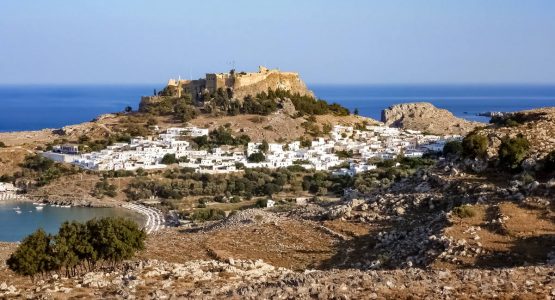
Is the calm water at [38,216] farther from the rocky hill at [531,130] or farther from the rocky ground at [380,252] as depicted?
the rocky hill at [531,130]

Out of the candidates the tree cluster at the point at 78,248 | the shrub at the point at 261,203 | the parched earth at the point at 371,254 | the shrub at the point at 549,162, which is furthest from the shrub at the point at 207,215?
the tree cluster at the point at 78,248

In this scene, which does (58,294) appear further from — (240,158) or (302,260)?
(240,158)

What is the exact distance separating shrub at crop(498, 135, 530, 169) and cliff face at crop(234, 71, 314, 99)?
3847 cm

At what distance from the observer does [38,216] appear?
1459 inches

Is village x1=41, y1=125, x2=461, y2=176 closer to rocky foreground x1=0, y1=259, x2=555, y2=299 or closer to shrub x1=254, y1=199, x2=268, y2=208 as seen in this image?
shrub x1=254, y1=199, x2=268, y2=208

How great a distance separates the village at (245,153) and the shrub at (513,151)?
22.3 metres

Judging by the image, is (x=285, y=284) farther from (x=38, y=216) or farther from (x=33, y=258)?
(x=38, y=216)

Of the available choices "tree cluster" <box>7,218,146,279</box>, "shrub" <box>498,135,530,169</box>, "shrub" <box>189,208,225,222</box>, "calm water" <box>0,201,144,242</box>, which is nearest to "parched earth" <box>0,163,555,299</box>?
"tree cluster" <box>7,218,146,279</box>

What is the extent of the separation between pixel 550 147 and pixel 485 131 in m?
2.80

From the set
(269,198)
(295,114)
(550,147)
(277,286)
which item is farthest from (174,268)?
(295,114)

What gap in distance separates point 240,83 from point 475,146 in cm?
3831

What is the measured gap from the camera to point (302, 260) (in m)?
15.8

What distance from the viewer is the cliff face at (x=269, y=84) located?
5728 centimetres

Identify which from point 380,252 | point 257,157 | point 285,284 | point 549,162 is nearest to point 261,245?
point 380,252
